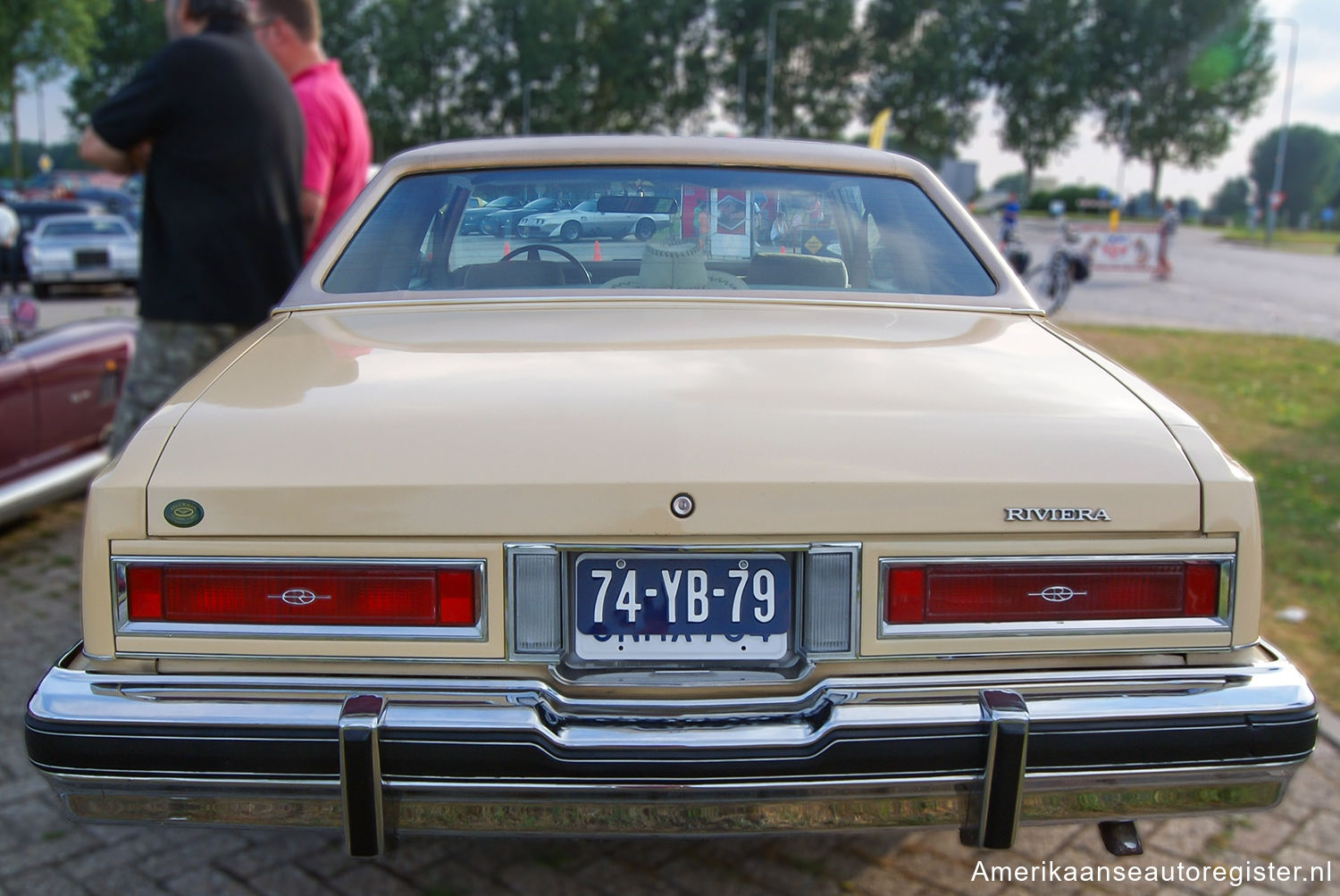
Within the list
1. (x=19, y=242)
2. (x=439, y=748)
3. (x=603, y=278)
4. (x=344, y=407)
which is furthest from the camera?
(x=19, y=242)

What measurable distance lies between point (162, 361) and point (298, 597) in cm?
212

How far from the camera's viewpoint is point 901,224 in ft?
9.71

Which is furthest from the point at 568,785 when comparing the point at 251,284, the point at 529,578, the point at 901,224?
the point at 251,284

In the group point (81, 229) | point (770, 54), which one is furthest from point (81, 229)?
point (770, 54)

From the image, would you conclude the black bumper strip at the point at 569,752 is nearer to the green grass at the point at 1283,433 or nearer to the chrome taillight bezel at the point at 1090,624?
the chrome taillight bezel at the point at 1090,624

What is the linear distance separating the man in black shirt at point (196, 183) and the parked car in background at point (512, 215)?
1229mm

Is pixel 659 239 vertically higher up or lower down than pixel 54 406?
higher up

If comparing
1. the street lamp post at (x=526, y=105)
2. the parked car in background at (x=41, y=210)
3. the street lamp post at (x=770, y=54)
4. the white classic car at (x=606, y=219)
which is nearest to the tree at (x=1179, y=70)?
the street lamp post at (x=770, y=54)

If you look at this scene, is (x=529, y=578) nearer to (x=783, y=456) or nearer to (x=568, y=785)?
(x=568, y=785)

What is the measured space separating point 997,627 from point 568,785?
31.3 inches

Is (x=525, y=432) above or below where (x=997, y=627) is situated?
above

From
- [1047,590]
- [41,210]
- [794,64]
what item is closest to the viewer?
[1047,590]

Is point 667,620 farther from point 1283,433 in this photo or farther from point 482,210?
point 1283,433

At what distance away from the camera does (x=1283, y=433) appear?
25.2ft
